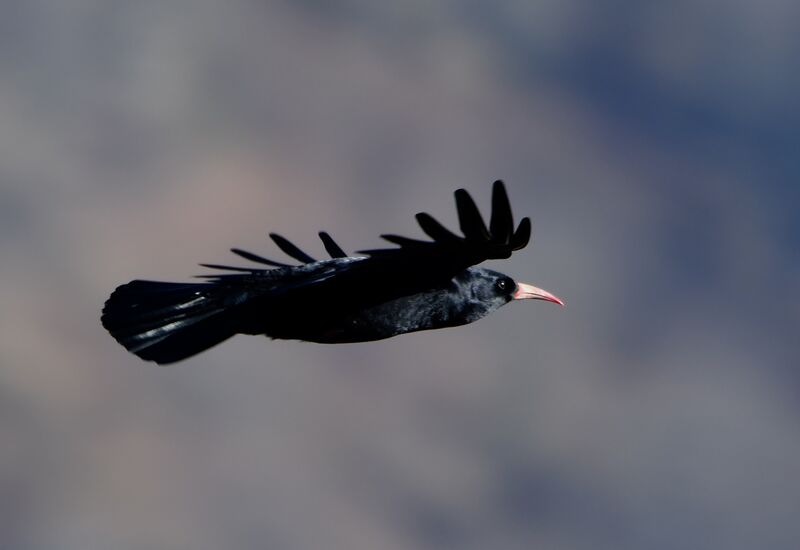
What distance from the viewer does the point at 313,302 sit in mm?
12250

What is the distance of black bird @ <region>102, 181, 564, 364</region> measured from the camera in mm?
11852

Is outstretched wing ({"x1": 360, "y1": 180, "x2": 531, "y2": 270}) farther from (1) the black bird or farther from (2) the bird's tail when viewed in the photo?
(2) the bird's tail

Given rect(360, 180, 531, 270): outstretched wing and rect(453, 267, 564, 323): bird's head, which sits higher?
rect(360, 180, 531, 270): outstretched wing

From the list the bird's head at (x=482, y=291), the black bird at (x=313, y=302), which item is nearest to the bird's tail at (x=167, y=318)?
the black bird at (x=313, y=302)

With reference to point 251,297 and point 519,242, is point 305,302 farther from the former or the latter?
point 519,242

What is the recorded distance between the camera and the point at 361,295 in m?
12.3

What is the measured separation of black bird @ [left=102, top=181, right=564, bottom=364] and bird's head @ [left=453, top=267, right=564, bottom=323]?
3.1 inches

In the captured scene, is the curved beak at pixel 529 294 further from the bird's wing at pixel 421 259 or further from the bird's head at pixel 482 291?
the bird's wing at pixel 421 259

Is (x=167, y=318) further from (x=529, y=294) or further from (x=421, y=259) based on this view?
(x=529, y=294)

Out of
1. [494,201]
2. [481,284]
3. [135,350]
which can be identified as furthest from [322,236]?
[494,201]

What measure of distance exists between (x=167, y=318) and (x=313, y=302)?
138 cm

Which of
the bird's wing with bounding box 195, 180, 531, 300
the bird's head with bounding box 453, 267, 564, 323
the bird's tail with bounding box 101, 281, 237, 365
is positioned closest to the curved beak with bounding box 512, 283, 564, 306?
the bird's head with bounding box 453, 267, 564, 323

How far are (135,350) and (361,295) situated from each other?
208 cm

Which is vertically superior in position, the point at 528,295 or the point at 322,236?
the point at 322,236
